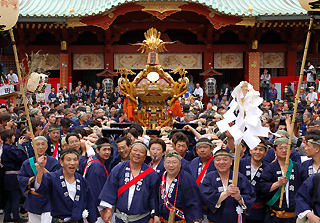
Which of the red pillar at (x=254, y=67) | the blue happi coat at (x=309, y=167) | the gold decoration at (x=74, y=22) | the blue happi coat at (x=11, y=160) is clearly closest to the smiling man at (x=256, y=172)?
the blue happi coat at (x=309, y=167)

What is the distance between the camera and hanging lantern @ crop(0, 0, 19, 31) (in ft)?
15.0

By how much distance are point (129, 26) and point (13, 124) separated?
→ 1082 centimetres

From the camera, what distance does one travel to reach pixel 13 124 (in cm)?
840

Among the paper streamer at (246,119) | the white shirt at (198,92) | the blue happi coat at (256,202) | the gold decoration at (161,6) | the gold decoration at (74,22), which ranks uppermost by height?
the gold decoration at (161,6)

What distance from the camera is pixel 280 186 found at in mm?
4957

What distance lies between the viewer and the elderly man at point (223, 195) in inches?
175

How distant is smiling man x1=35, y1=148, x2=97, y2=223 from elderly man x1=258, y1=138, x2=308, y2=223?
214cm

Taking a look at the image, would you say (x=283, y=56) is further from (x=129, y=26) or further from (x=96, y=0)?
(x=96, y=0)

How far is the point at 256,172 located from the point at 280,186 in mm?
384

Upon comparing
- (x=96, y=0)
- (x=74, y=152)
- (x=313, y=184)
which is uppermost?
(x=96, y=0)

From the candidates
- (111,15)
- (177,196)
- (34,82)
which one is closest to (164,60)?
(111,15)

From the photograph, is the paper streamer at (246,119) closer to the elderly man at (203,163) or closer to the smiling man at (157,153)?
the elderly man at (203,163)

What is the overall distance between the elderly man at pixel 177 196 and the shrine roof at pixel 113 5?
505 inches

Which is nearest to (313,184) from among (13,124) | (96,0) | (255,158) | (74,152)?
(255,158)
